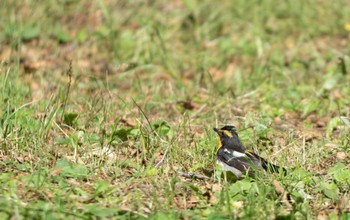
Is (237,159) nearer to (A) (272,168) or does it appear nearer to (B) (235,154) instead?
(B) (235,154)

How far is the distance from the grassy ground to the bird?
0.14 meters

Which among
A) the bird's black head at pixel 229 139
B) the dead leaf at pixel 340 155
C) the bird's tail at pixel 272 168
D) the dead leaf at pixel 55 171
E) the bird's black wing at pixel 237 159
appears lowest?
the dead leaf at pixel 55 171

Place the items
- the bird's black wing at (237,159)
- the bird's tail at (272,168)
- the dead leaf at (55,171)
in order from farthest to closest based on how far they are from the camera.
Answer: the bird's black wing at (237,159) → the bird's tail at (272,168) → the dead leaf at (55,171)

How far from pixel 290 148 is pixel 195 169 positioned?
1017mm

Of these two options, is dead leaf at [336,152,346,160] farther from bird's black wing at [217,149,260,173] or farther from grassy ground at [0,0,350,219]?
bird's black wing at [217,149,260,173]

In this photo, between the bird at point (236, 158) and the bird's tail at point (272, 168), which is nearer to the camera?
the bird's tail at point (272, 168)

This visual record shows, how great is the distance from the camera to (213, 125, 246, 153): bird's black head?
6.48 meters

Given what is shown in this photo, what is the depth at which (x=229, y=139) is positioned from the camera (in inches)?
257

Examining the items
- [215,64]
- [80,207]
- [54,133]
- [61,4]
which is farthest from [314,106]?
[61,4]

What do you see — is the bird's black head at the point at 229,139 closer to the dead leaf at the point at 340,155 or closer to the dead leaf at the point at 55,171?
the dead leaf at the point at 340,155

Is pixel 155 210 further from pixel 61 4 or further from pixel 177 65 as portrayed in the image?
pixel 61 4

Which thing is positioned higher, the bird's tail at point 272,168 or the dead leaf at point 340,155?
the dead leaf at point 340,155

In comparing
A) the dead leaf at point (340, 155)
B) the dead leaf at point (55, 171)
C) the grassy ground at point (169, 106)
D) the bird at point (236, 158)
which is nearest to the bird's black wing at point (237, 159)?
the bird at point (236, 158)

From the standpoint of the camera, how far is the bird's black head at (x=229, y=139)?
21.3ft
